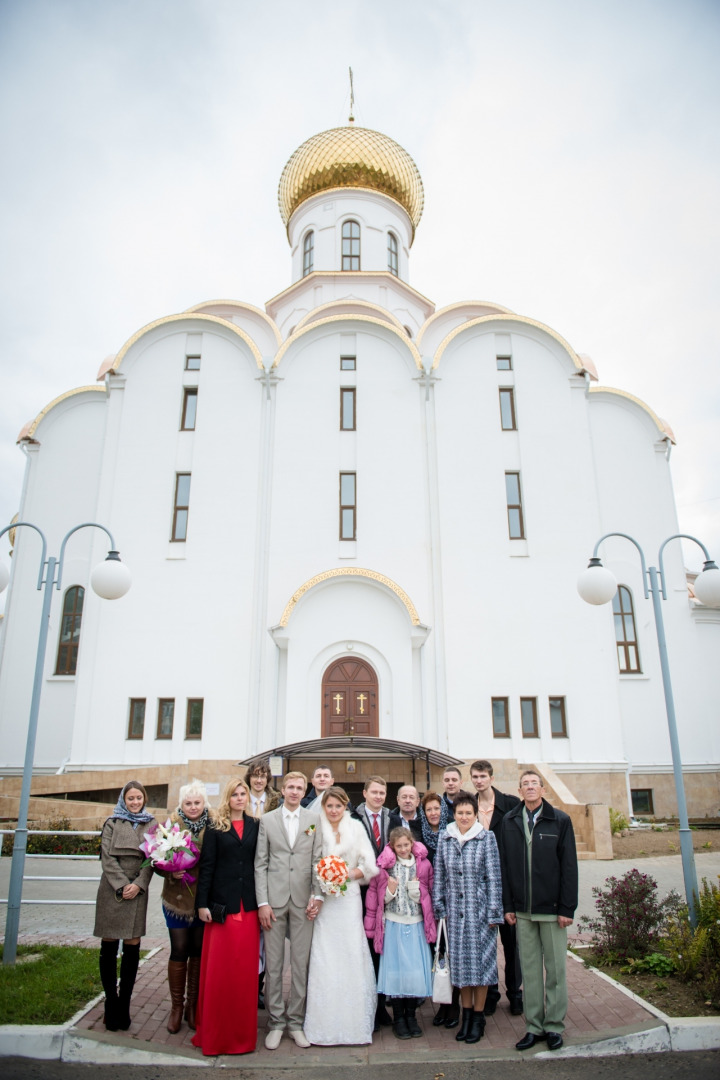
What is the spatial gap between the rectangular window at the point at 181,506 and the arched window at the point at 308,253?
9251 mm

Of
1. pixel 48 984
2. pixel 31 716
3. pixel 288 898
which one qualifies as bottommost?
pixel 48 984

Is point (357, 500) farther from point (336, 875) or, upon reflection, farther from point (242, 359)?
point (336, 875)

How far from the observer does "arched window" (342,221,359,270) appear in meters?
22.9

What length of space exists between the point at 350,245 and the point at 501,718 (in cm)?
1552

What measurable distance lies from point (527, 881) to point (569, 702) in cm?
1143

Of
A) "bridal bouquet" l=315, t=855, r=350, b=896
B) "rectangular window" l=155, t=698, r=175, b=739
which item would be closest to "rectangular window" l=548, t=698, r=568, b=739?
"rectangular window" l=155, t=698, r=175, b=739

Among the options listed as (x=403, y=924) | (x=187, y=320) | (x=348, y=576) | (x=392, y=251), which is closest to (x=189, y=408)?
(x=187, y=320)

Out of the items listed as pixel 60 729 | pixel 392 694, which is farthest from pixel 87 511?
pixel 392 694

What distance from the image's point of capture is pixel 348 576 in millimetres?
16078

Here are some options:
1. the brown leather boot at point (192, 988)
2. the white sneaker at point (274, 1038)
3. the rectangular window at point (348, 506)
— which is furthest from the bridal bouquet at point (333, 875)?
Result: the rectangular window at point (348, 506)

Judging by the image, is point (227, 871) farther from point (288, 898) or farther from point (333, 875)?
point (333, 875)

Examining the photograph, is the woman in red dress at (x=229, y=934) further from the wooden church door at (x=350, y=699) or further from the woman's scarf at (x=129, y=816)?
the wooden church door at (x=350, y=699)

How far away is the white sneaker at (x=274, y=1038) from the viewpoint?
489cm

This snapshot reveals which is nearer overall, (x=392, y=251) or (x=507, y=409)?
(x=507, y=409)
